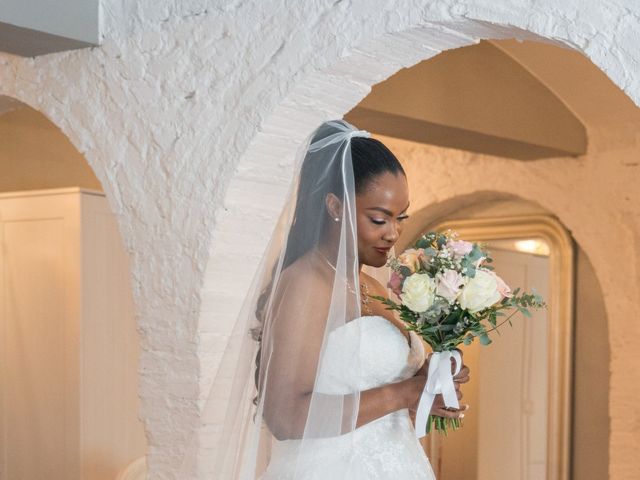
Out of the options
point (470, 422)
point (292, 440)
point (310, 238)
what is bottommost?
point (470, 422)

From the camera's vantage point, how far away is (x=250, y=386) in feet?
8.99

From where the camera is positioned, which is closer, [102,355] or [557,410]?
[102,355]

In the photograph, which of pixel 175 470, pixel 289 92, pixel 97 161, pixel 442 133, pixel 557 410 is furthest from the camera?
pixel 557 410

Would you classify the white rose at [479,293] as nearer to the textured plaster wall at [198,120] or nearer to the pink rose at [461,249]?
the pink rose at [461,249]

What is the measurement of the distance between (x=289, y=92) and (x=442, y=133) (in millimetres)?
2557

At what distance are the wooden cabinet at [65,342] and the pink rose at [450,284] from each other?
2.93m

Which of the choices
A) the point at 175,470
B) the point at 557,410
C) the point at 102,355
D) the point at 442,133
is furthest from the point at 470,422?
the point at 175,470

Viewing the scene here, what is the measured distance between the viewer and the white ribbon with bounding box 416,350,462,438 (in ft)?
8.45

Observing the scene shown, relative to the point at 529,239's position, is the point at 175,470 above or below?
below

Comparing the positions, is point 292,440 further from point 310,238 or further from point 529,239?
point 529,239

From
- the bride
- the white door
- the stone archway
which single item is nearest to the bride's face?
the bride

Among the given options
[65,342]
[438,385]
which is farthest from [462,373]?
[65,342]

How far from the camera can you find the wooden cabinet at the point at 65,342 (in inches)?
199

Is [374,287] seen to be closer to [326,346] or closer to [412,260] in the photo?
[412,260]
